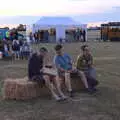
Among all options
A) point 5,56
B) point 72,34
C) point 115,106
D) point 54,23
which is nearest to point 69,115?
point 115,106

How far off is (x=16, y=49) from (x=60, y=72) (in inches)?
474

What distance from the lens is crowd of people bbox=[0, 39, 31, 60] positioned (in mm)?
22266

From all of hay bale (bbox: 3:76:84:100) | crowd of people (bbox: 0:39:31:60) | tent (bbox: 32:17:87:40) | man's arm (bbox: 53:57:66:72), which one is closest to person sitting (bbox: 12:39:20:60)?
crowd of people (bbox: 0:39:31:60)

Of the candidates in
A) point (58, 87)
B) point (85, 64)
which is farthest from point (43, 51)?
point (85, 64)

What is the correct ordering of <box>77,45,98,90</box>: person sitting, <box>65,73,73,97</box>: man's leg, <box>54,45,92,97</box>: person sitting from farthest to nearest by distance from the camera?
1. <box>77,45,98,90</box>: person sitting
2. <box>54,45,92,97</box>: person sitting
3. <box>65,73,73,97</box>: man's leg

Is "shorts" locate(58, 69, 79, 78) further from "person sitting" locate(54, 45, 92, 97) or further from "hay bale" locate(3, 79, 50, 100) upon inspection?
"hay bale" locate(3, 79, 50, 100)

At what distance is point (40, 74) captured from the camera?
32.6 feet

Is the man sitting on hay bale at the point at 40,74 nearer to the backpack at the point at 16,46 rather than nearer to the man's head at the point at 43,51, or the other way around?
the man's head at the point at 43,51

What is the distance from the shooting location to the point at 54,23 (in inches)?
1784

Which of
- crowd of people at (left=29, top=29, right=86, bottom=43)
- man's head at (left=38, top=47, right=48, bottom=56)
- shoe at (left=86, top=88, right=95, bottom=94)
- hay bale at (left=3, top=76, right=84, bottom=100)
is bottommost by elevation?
crowd of people at (left=29, top=29, right=86, bottom=43)

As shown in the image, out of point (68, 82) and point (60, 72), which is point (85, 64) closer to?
point (60, 72)

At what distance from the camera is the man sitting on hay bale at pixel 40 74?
9.80 metres

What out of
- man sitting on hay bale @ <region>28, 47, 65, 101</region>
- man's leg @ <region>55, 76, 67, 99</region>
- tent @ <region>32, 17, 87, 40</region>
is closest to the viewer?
man's leg @ <region>55, 76, 67, 99</region>

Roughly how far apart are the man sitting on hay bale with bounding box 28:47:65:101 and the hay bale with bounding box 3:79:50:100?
16 cm
